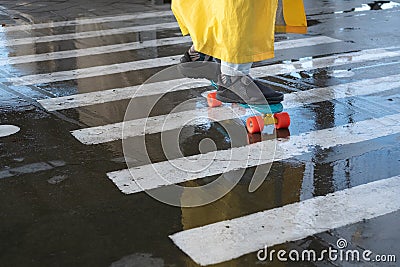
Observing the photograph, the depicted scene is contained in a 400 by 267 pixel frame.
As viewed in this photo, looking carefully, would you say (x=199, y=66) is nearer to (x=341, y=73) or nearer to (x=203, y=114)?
(x=203, y=114)

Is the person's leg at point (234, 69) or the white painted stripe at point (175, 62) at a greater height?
the person's leg at point (234, 69)

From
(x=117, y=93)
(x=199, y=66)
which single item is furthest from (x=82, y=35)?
(x=199, y=66)

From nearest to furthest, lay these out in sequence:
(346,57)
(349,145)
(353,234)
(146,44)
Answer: (353,234) < (349,145) < (346,57) < (146,44)

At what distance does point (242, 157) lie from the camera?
186 inches

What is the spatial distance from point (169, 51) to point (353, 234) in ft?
16.5

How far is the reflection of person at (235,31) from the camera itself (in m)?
4.93

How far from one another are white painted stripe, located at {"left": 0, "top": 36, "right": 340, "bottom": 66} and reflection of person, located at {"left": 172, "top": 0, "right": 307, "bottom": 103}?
9.69 feet

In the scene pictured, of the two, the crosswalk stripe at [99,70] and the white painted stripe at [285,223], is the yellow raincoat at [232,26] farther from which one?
the crosswalk stripe at [99,70]

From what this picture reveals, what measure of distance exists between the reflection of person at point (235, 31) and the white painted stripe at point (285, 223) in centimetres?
135

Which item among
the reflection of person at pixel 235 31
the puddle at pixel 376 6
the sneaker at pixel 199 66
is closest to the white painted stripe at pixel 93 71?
the sneaker at pixel 199 66

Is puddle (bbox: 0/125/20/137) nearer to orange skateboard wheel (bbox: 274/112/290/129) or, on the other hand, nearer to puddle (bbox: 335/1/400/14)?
orange skateboard wheel (bbox: 274/112/290/129)

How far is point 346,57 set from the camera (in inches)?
307

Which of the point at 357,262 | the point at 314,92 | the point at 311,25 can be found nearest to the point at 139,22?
the point at 311,25

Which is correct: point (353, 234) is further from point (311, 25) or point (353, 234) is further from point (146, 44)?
point (311, 25)
